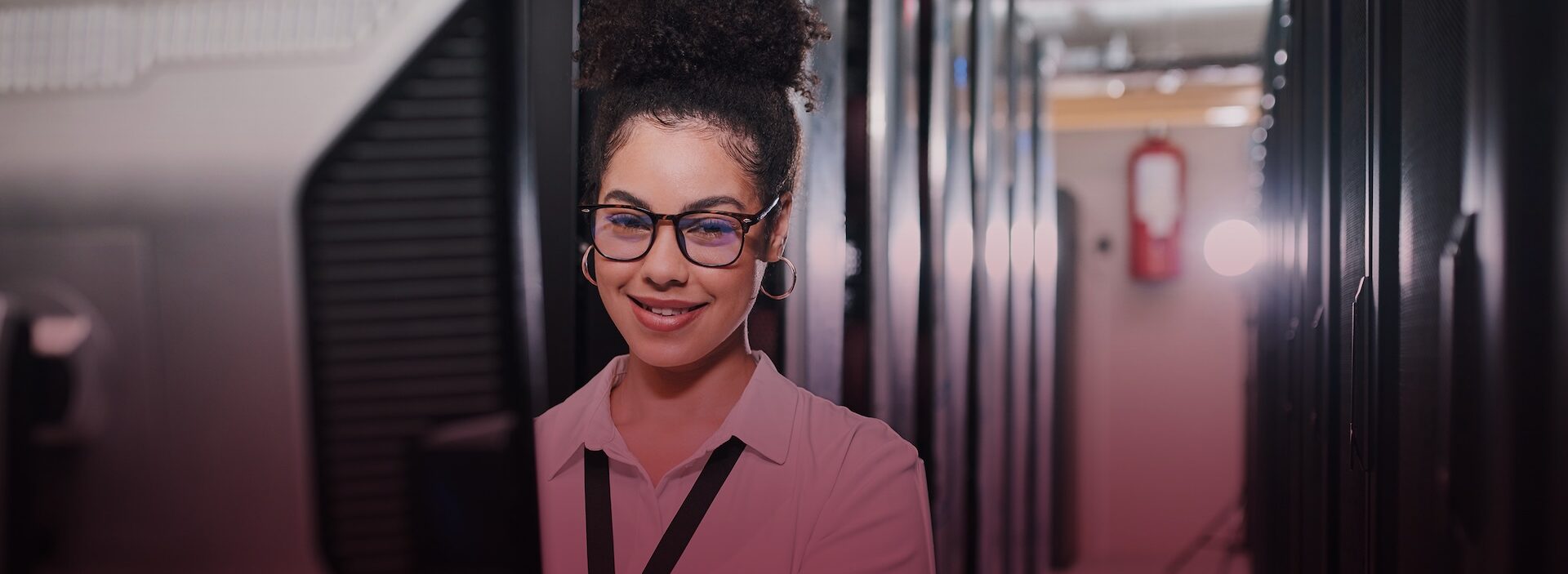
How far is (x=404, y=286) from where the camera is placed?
2.98 feet

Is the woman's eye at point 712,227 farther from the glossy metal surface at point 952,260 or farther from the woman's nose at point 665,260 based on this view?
the glossy metal surface at point 952,260

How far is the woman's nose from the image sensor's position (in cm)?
121

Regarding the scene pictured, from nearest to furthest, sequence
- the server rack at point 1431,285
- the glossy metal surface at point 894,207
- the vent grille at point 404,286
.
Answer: the server rack at point 1431,285
the vent grille at point 404,286
the glossy metal surface at point 894,207

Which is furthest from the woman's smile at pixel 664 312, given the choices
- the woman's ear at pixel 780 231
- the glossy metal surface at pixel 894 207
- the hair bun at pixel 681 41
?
the glossy metal surface at pixel 894 207

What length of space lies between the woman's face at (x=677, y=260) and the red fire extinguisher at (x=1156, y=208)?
4680 mm

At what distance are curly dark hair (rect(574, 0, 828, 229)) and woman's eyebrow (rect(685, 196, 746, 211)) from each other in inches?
1.5

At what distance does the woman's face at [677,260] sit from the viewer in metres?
1.20

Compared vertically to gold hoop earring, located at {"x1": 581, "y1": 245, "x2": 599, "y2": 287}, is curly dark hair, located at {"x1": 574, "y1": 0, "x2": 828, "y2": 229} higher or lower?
higher

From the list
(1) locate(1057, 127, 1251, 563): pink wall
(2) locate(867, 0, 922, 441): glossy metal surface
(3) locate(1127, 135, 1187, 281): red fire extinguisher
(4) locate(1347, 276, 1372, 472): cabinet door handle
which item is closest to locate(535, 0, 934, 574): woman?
(2) locate(867, 0, 922, 441): glossy metal surface

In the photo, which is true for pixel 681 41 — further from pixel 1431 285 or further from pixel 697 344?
pixel 1431 285

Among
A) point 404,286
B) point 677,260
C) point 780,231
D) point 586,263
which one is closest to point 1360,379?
point 780,231

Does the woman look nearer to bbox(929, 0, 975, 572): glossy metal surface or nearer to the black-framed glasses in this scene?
the black-framed glasses

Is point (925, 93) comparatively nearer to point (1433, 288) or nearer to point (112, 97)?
point (1433, 288)

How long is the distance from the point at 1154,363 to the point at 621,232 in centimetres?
500
